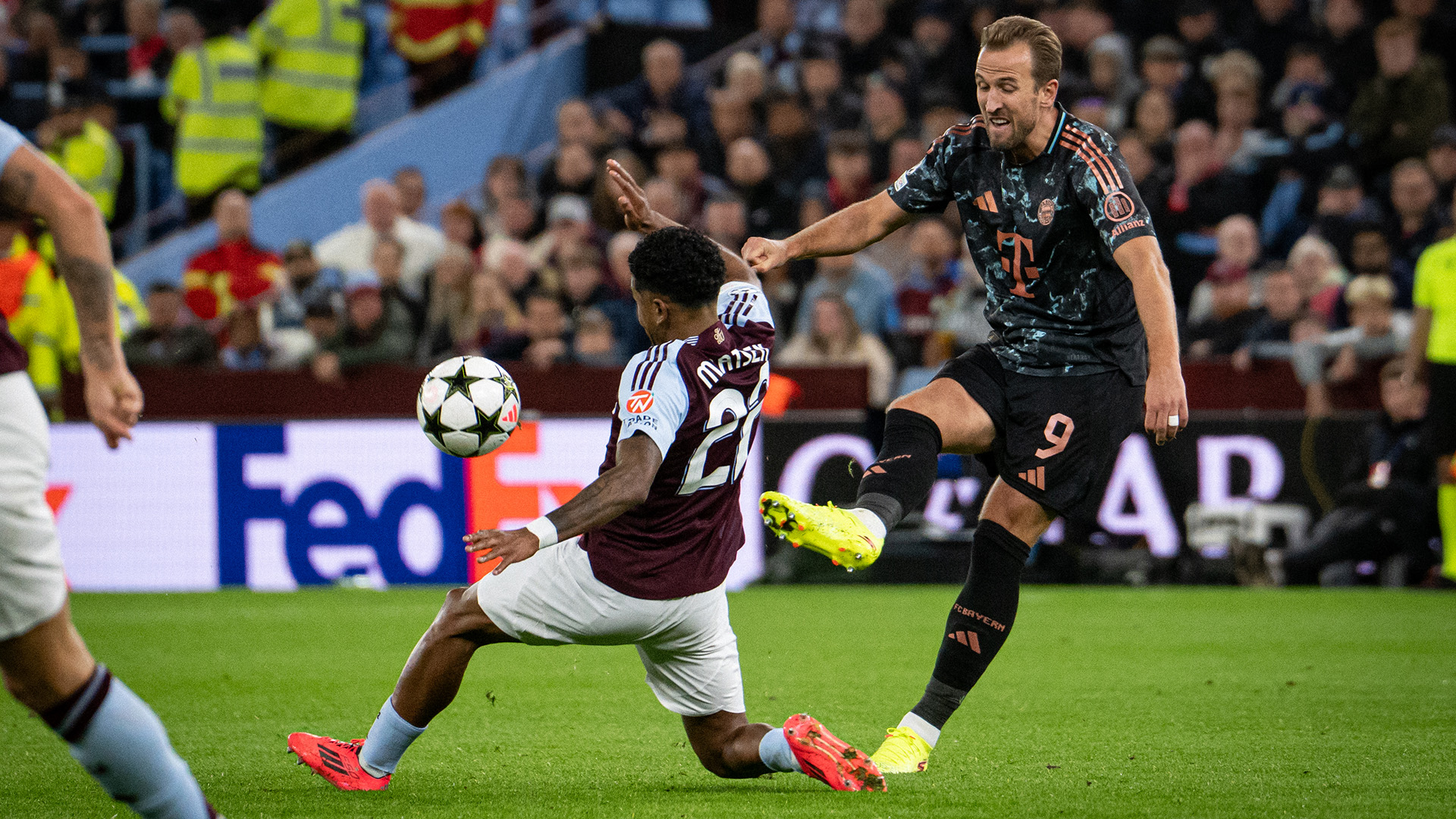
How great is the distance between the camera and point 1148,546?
35.2 ft

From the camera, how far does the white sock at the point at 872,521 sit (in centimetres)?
438

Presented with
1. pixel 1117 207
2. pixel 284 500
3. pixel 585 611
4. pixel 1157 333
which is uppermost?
pixel 1117 207

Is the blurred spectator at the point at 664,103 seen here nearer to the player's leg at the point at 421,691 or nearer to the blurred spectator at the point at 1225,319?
the blurred spectator at the point at 1225,319

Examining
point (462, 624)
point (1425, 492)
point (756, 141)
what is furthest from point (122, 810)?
point (756, 141)

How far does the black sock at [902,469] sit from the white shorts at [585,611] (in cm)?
52

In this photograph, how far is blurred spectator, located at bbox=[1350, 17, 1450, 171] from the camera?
1243cm

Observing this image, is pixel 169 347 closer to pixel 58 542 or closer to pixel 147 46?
pixel 147 46

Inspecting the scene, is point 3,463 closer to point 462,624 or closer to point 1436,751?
point 462,624

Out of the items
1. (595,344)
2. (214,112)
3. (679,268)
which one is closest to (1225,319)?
(595,344)

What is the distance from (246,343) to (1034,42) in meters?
8.69

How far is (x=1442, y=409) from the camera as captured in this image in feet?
32.9

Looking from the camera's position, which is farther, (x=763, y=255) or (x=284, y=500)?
(x=284, y=500)

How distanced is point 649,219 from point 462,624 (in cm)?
152

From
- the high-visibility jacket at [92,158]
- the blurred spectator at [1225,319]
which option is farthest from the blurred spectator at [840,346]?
the high-visibility jacket at [92,158]
